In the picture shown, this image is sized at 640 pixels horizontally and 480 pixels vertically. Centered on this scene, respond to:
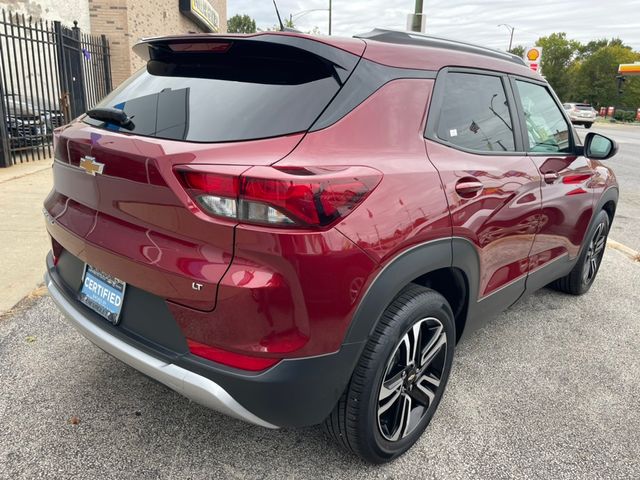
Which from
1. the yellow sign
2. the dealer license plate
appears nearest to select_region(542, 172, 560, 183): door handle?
the dealer license plate

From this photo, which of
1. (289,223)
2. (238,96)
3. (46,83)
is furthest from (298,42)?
(46,83)

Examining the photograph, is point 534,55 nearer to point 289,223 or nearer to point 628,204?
point 628,204

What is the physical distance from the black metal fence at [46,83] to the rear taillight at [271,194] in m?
7.89

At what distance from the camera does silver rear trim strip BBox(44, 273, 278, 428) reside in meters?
1.81

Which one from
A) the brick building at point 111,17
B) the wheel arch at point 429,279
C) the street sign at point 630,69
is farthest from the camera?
the street sign at point 630,69

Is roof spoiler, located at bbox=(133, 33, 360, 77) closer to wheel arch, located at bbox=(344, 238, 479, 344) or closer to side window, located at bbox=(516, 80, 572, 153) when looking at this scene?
wheel arch, located at bbox=(344, 238, 479, 344)

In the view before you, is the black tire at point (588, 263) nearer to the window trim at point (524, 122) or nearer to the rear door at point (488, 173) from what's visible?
the window trim at point (524, 122)

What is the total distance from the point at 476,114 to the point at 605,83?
241 ft

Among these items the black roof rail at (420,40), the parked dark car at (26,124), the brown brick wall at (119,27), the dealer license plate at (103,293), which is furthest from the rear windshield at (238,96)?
the brown brick wall at (119,27)

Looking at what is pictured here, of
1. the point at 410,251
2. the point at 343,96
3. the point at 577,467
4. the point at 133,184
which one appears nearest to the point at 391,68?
the point at 343,96

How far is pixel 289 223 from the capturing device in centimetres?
172

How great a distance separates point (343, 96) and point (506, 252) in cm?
137

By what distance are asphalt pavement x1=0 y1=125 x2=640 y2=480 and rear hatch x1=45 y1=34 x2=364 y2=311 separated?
782 mm

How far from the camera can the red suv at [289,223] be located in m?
1.74
